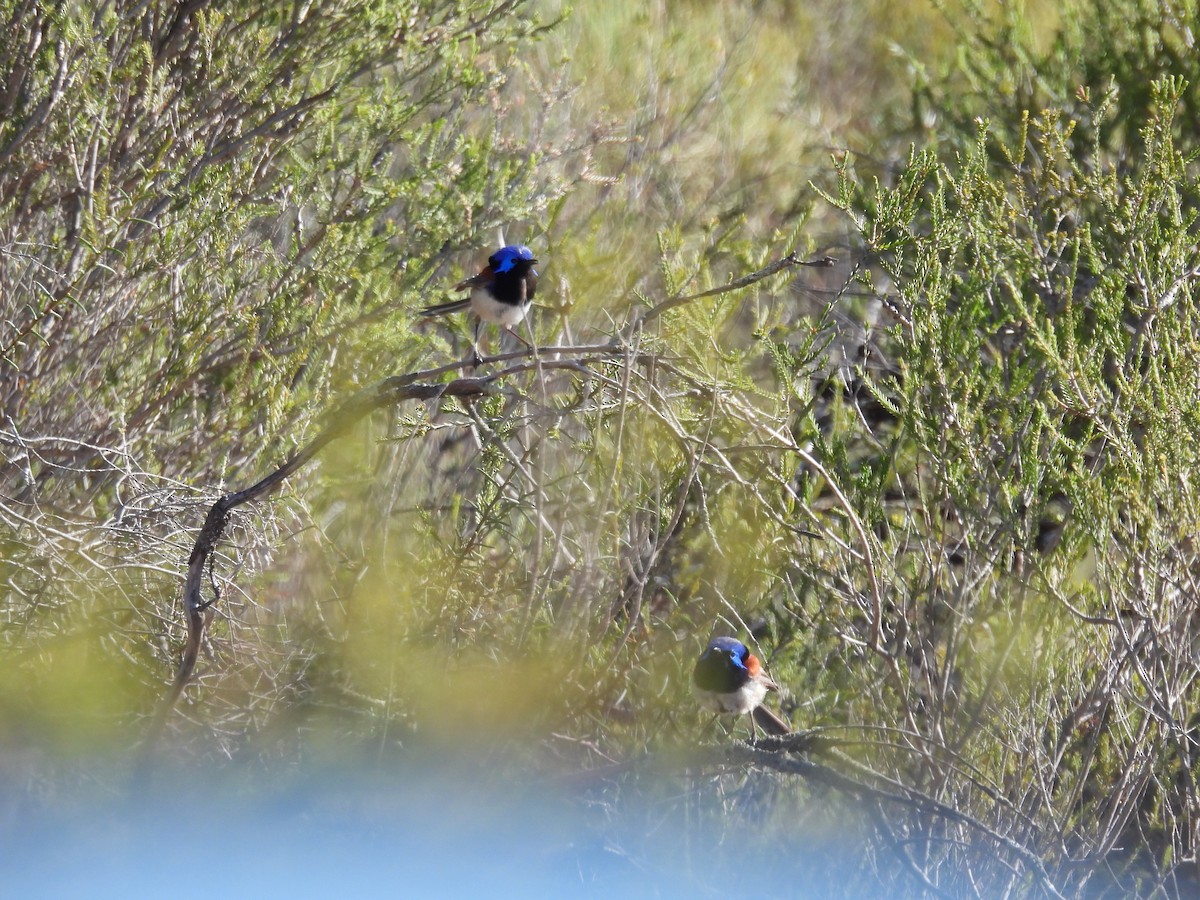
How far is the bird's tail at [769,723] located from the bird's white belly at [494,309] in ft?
5.27

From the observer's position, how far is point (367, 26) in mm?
5434

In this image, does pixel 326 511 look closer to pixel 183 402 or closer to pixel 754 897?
pixel 183 402

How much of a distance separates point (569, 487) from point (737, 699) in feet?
3.94

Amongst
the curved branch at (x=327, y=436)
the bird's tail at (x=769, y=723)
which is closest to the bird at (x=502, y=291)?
the curved branch at (x=327, y=436)

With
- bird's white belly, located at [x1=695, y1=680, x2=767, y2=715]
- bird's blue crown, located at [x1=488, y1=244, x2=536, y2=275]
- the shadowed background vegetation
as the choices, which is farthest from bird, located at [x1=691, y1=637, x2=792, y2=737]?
bird's blue crown, located at [x1=488, y1=244, x2=536, y2=275]

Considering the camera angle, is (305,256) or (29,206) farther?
(305,256)

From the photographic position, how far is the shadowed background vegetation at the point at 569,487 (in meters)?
3.76

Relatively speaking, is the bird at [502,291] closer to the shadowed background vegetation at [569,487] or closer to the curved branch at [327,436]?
the shadowed background vegetation at [569,487]

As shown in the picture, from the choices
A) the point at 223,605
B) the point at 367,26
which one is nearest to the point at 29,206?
the point at 367,26

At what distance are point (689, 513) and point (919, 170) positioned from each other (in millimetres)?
1888

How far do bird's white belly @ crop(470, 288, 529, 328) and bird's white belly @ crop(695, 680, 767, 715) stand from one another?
56.9 inches

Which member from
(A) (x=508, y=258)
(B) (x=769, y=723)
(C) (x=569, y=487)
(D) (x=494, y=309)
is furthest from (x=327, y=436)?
(B) (x=769, y=723)

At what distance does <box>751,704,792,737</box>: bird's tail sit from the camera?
4.72 meters

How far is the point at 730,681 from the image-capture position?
4609 mm
